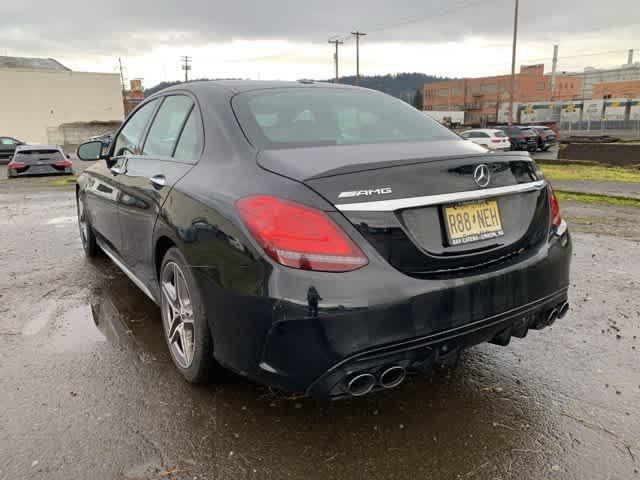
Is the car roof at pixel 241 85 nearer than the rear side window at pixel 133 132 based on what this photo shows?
Yes

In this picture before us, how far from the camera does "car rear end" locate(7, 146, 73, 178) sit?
17469 mm

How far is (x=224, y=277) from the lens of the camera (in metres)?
2.39

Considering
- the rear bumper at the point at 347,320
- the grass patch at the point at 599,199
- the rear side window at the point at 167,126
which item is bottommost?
the grass patch at the point at 599,199

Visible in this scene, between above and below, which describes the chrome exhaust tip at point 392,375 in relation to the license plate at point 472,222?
below

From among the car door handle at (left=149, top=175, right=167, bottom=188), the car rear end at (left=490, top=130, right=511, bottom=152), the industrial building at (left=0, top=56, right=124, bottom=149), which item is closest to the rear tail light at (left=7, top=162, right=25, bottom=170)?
the car door handle at (left=149, top=175, right=167, bottom=188)

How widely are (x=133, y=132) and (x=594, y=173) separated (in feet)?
47.9

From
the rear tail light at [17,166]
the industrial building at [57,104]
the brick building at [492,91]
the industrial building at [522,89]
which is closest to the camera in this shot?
the rear tail light at [17,166]

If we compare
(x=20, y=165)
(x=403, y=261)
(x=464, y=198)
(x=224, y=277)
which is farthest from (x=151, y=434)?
(x=20, y=165)

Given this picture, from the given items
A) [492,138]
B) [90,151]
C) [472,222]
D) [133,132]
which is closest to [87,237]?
[90,151]

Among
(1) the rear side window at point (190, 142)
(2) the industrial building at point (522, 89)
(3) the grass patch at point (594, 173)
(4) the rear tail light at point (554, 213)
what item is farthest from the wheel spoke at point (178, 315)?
(2) the industrial building at point (522, 89)

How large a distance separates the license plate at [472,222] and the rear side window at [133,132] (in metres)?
2.50

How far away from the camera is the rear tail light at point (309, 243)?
212 cm

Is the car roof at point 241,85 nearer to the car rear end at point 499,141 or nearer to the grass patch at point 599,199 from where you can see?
the grass patch at point 599,199

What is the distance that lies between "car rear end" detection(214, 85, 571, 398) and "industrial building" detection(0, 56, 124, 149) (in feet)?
200
